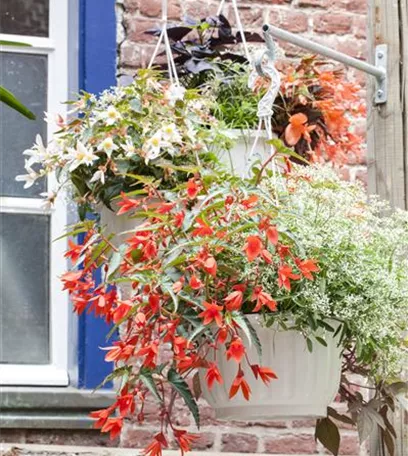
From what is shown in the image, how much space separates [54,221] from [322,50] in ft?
4.88

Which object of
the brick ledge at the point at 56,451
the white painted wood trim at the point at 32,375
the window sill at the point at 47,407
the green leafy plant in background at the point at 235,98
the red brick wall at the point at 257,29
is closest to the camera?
the green leafy plant in background at the point at 235,98

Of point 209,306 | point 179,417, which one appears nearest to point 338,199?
point 209,306

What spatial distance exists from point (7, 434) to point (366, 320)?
5.09 ft

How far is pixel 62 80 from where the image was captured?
4418 millimetres

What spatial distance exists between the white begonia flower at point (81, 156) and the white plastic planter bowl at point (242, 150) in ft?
1.10

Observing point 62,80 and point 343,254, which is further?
point 62,80

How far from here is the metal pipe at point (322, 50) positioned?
2.94 meters

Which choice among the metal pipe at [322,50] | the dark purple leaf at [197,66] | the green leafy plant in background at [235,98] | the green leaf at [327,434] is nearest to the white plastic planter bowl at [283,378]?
the green leaf at [327,434]

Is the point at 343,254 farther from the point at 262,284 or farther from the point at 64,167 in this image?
the point at 64,167

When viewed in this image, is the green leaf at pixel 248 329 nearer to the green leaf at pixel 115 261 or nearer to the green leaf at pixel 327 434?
the green leaf at pixel 115 261

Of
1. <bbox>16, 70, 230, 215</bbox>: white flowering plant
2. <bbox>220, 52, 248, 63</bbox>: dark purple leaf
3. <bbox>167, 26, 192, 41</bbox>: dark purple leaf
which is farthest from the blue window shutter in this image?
<bbox>16, 70, 230, 215</bbox>: white flowering plant

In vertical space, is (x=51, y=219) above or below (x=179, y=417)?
above

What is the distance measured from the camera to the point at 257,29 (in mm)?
4508

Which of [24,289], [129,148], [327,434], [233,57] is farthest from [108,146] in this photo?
[24,289]
